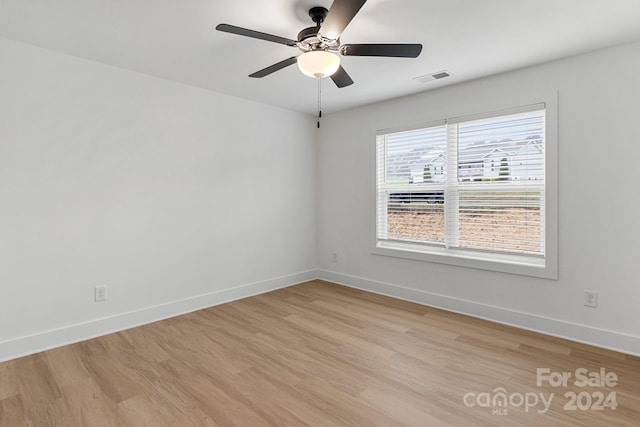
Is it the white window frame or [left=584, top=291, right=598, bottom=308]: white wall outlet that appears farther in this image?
the white window frame

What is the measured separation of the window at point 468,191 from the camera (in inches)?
122

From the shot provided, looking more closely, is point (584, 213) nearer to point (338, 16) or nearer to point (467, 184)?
point (467, 184)

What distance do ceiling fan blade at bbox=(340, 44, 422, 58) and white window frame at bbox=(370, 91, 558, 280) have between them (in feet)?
5.28

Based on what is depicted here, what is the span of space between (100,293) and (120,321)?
0.33 metres

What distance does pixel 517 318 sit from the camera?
3.15 m

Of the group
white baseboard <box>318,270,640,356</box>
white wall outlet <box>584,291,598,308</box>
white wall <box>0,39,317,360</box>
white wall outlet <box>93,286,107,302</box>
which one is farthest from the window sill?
white wall outlet <box>93,286,107,302</box>

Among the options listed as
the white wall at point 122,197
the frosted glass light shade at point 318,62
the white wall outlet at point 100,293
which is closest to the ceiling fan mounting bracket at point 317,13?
the frosted glass light shade at point 318,62

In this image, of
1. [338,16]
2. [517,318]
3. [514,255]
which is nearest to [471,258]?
[514,255]

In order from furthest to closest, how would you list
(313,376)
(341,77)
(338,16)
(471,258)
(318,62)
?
(471,258) → (341,77) → (313,376) → (318,62) → (338,16)

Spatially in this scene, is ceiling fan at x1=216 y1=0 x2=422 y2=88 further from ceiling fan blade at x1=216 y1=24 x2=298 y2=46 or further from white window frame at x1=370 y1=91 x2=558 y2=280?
white window frame at x1=370 y1=91 x2=558 y2=280

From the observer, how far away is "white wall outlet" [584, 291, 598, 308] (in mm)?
2768

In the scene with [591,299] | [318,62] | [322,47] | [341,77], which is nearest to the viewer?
[318,62]

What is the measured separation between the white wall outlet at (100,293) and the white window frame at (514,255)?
10.2 feet

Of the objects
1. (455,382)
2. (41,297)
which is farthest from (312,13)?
(41,297)
